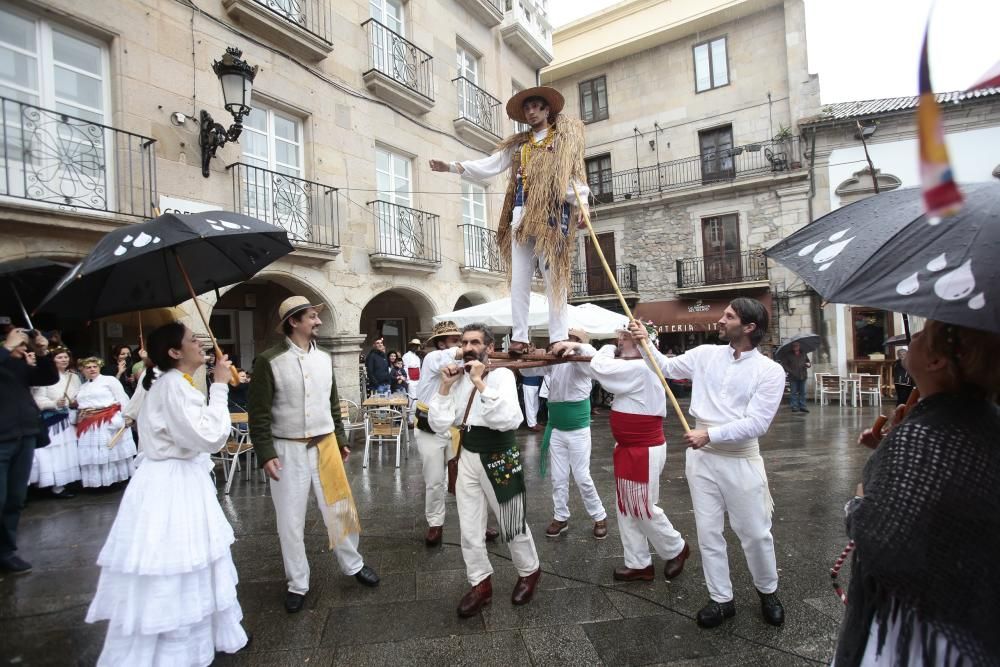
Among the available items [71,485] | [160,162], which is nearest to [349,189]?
[160,162]

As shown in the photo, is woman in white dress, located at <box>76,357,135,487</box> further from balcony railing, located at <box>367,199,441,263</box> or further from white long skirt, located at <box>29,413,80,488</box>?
balcony railing, located at <box>367,199,441,263</box>

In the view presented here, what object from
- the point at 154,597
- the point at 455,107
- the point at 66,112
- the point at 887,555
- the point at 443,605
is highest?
the point at 455,107

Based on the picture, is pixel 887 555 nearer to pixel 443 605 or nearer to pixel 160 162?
pixel 443 605

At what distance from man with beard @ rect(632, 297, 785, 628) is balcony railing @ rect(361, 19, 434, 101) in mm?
8987

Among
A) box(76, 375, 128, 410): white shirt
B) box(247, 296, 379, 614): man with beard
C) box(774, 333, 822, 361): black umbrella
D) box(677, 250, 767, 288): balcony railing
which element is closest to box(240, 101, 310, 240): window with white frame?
box(76, 375, 128, 410): white shirt

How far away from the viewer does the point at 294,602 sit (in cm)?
323

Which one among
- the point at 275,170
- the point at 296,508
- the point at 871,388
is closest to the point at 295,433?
the point at 296,508

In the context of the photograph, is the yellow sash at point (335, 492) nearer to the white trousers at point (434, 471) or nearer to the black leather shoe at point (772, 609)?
the white trousers at point (434, 471)

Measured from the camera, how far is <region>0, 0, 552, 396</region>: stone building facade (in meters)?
6.13

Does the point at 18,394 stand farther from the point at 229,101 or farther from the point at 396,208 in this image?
the point at 396,208

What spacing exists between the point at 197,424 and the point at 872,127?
1793cm

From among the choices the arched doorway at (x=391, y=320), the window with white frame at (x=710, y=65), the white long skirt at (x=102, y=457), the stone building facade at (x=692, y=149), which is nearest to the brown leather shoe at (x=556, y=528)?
the white long skirt at (x=102, y=457)

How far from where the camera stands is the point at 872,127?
1455cm

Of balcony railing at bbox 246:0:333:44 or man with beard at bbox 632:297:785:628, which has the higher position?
balcony railing at bbox 246:0:333:44
